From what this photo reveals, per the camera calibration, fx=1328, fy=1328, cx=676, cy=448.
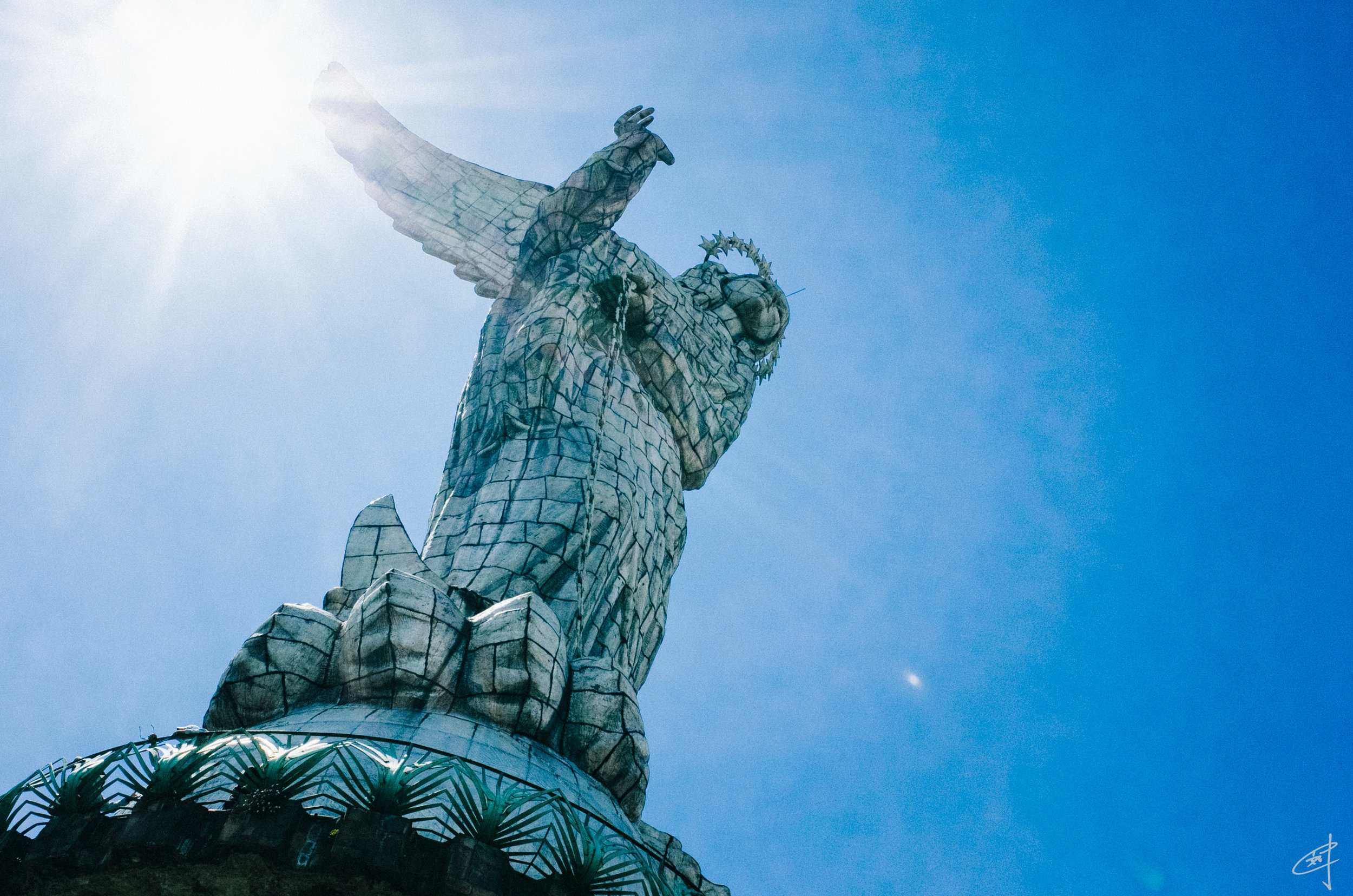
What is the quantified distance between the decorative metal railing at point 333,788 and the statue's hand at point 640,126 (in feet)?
17.4

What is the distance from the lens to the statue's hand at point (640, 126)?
8930mm

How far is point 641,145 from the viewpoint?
886cm

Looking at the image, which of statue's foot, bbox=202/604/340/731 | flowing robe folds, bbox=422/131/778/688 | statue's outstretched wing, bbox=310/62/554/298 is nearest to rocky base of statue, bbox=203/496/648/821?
statue's foot, bbox=202/604/340/731

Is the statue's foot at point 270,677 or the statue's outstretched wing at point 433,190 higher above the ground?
the statue's outstretched wing at point 433,190

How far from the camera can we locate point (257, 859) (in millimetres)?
3953

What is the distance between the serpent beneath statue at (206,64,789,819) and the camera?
543 centimetres

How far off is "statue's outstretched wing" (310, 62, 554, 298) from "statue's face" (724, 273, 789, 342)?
183 centimetres

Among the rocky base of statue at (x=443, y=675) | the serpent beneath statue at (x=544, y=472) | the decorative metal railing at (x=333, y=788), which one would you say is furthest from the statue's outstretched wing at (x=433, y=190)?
the decorative metal railing at (x=333, y=788)

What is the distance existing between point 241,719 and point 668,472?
13.5ft

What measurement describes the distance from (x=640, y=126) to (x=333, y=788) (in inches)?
233

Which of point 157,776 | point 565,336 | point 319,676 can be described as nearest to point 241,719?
point 319,676

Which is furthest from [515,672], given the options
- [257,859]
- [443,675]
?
[257,859]

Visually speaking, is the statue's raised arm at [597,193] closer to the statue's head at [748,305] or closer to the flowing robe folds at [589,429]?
the flowing robe folds at [589,429]

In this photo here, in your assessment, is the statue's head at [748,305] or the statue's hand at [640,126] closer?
the statue's hand at [640,126]
